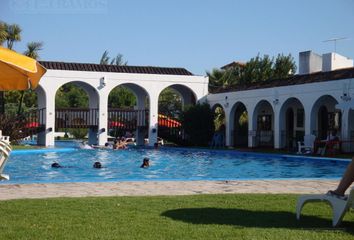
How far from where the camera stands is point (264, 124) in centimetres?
2925

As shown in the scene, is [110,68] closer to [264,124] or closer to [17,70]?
[264,124]

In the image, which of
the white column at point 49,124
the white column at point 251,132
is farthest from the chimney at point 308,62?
the white column at point 49,124

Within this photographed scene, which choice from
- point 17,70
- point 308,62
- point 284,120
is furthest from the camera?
point 308,62

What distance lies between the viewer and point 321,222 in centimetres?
543

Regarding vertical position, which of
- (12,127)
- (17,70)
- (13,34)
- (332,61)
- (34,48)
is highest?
(13,34)

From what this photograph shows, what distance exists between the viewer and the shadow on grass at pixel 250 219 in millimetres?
5173

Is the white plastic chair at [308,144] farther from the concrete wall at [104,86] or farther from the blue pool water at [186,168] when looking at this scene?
the concrete wall at [104,86]

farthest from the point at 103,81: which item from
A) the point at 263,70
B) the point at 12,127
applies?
the point at 263,70

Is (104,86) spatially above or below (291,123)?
above

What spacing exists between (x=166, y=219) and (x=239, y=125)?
2604cm

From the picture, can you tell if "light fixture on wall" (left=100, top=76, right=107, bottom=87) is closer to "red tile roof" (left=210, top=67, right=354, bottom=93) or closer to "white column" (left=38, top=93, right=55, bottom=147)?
"white column" (left=38, top=93, right=55, bottom=147)

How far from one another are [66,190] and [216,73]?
119ft

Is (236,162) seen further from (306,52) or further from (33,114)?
(33,114)

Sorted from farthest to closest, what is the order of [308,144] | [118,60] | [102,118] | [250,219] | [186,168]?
[118,60] < [102,118] < [308,144] < [186,168] < [250,219]
